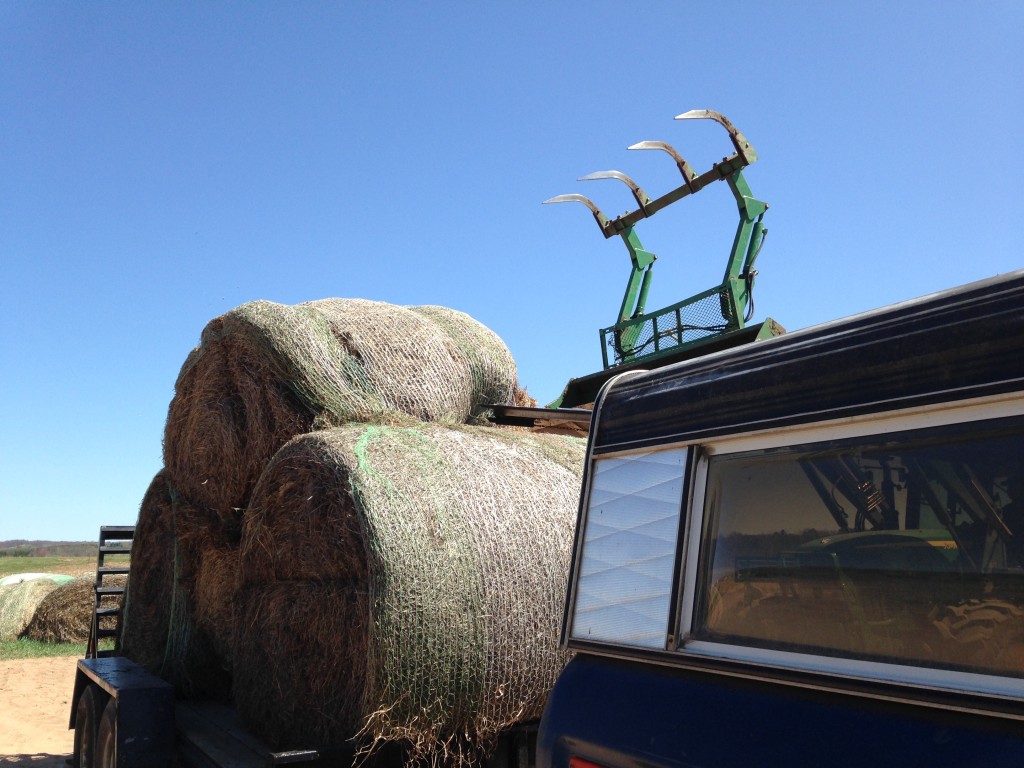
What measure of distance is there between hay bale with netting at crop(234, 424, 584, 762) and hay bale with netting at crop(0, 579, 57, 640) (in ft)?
53.0

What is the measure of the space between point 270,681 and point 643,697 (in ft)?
10.4

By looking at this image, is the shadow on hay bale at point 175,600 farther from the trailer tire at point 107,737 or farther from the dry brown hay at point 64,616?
the dry brown hay at point 64,616

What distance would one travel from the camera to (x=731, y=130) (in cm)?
732

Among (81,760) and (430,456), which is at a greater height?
(430,456)

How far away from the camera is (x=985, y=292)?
176 centimetres

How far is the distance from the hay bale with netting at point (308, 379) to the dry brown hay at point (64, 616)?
13.8m

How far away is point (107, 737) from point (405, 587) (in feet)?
9.06

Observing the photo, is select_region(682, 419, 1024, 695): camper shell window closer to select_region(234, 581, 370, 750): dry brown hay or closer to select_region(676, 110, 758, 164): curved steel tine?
select_region(234, 581, 370, 750): dry brown hay

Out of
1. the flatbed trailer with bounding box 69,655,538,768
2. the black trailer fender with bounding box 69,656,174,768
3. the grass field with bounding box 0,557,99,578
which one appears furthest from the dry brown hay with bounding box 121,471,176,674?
the grass field with bounding box 0,557,99,578

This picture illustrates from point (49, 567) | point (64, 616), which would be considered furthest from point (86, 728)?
point (49, 567)

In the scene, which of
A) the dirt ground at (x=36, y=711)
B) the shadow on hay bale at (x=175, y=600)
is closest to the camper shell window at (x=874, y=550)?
the shadow on hay bale at (x=175, y=600)

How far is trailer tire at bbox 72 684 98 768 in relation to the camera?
19.3 feet

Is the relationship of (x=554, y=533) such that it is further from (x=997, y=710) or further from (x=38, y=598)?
(x=38, y=598)

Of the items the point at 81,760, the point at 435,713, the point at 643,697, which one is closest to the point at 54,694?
the point at 81,760
